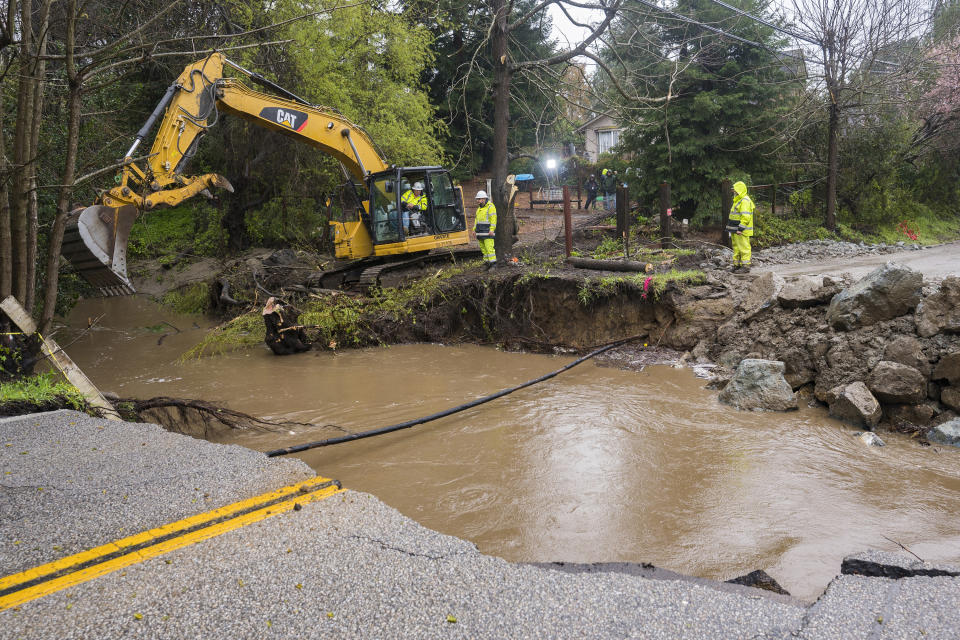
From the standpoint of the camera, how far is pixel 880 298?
7730mm

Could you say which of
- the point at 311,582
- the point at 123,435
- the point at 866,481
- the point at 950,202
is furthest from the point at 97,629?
the point at 950,202

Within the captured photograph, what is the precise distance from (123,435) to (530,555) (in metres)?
3.19

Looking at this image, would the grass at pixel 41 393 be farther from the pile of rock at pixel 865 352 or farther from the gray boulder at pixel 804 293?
the gray boulder at pixel 804 293

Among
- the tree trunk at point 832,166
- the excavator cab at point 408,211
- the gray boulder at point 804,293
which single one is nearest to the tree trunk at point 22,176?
the excavator cab at point 408,211

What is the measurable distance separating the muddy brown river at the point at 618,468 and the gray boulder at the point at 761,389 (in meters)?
0.18

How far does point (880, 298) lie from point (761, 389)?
1828mm

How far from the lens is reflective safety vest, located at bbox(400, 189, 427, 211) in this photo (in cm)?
1345

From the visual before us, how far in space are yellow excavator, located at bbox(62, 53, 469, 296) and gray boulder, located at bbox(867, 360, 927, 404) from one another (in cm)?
878

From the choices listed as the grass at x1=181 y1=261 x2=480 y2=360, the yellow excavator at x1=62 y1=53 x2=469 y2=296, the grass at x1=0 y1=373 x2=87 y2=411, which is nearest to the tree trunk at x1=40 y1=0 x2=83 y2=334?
the yellow excavator at x1=62 y1=53 x2=469 y2=296

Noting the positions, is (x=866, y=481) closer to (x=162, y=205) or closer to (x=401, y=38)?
(x=162, y=205)

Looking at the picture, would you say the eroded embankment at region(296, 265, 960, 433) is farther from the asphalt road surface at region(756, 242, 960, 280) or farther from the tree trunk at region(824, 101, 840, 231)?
the tree trunk at region(824, 101, 840, 231)

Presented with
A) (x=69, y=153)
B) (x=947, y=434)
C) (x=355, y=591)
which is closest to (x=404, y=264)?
(x=69, y=153)

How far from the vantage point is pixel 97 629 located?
247cm

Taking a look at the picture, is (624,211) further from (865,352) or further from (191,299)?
(191,299)
